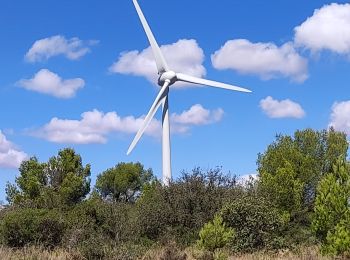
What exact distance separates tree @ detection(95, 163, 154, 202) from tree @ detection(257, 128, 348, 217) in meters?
23.1

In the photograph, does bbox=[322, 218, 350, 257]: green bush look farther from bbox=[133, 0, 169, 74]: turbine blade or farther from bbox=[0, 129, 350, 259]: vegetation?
bbox=[133, 0, 169, 74]: turbine blade

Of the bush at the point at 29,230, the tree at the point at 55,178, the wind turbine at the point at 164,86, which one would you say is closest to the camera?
the bush at the point at 29,230

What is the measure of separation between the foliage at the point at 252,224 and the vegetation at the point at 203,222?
0.11 ft

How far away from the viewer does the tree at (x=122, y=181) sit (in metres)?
70.4

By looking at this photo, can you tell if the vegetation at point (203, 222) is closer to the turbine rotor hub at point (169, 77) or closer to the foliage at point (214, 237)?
the foliage at point (214, 237)

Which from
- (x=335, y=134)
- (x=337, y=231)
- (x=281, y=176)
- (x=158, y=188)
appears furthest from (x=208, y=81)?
(x=337, y=231)

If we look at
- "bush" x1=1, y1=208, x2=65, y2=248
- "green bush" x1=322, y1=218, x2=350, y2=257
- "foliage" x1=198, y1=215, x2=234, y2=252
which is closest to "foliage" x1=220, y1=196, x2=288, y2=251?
"foliage" x1=198, y1=215, x2=234, y2=252

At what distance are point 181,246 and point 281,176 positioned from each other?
18862 mm

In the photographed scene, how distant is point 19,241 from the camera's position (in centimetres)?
2194

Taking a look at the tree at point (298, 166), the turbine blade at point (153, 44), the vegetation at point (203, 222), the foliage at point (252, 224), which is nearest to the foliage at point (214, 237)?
the vegetation at point (203, 222)

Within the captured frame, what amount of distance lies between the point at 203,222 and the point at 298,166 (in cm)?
2140

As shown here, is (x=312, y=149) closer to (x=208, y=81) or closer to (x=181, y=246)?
(x=208, y=81)

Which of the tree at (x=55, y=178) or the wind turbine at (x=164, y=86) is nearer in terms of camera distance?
the wind turbine at (x=164, y=86)

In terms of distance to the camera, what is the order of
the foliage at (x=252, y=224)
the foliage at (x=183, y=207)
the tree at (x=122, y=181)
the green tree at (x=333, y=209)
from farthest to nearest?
the tree at (x=122, y=181)
the foliage at (x=183, y=207)
the foliage at (x=252, y=224)
the green tree at (x=333, y=209)
